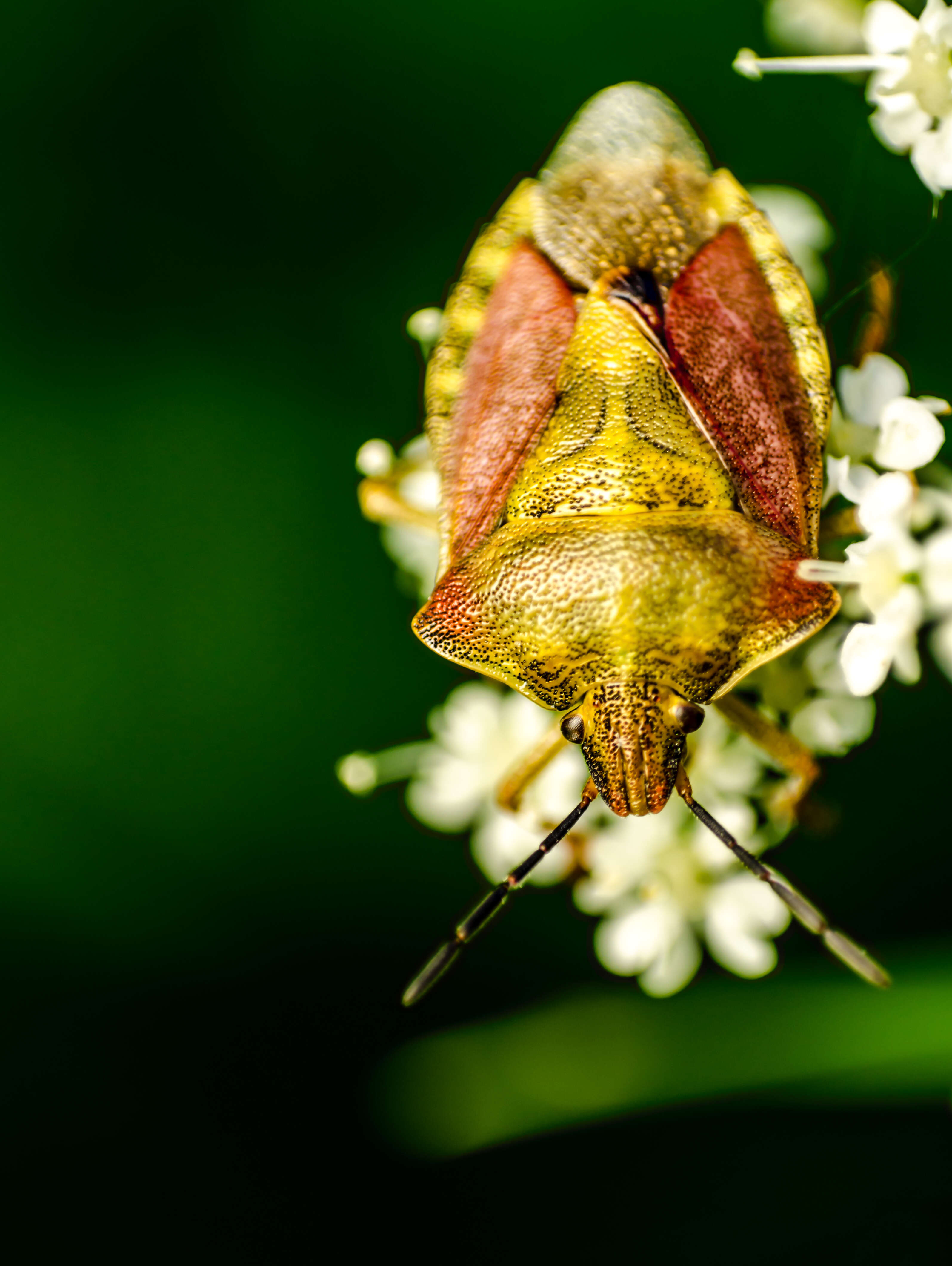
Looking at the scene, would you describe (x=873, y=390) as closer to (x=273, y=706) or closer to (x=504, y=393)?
(x=504, y=393)

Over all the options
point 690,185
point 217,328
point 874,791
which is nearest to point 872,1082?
point 874,791

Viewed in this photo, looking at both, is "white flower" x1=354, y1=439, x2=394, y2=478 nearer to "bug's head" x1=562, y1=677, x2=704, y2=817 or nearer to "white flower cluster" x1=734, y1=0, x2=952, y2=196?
"bug's head" x1=562, y1=677, x2=704, y2=817

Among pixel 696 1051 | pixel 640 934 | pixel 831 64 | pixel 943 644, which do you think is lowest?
pixel 696 1051

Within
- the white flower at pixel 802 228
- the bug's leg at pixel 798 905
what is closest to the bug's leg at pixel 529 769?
the bug's leg at pixel 798 905

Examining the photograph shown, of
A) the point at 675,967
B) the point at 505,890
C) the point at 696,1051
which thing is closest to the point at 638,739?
the point at 505,890

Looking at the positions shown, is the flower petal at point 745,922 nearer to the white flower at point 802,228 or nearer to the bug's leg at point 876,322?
the bug's leg at point 876,322

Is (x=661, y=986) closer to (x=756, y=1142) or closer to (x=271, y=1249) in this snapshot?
(x=756, y=1142)
